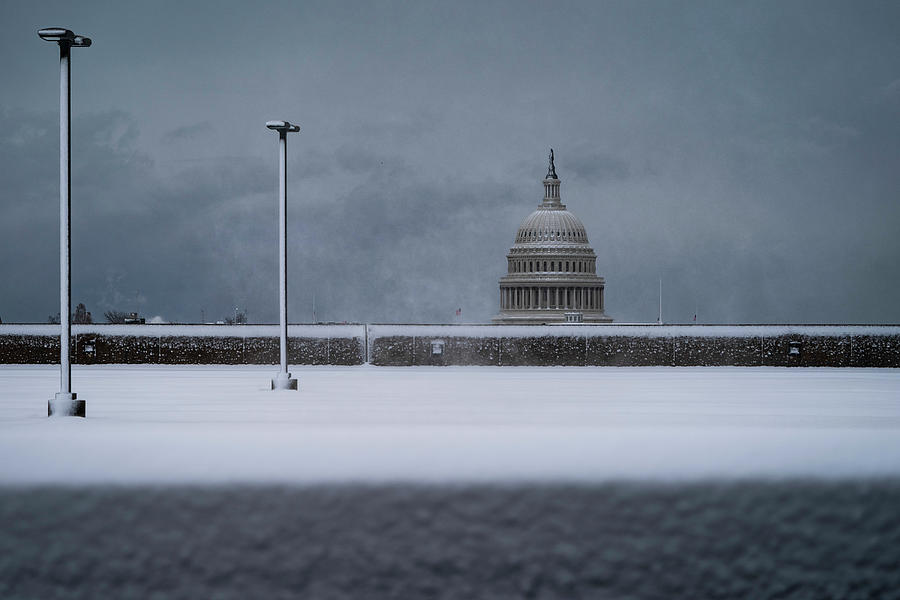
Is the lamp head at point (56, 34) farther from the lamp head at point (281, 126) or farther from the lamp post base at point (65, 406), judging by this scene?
the lamp head at point (281, 126)

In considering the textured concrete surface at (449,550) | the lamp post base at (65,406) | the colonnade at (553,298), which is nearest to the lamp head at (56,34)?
the lamp post base at (65,406)

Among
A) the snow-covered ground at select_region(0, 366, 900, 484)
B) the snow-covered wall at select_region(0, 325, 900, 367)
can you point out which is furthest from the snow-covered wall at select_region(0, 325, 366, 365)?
the snow-covered ground at select_region(0, 366, 900, 484)

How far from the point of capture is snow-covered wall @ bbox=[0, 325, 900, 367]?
38312 mm

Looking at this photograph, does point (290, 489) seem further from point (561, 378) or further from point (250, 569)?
point (561, 378)

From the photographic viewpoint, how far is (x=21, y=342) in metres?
40.1

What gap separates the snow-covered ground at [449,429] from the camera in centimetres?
783

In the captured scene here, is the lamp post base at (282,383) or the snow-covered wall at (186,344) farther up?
the snow-covered wall at (186,344)

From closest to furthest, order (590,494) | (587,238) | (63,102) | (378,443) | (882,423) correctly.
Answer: (590,494) → (378,443) → (882,423) → (63,102) → (587,238)

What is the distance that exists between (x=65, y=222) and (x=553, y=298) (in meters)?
138

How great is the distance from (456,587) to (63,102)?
1170 cm

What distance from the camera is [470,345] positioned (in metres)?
39.1

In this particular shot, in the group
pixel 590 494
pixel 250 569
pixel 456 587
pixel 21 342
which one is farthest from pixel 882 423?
pixel 21 342

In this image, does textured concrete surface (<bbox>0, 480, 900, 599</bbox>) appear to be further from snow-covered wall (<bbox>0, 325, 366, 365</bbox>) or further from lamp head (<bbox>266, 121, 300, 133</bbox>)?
snow-covered wall (<bbox>0, 325, 366, 365</bbox>)

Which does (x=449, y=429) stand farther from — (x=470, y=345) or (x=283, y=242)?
(x=470, y=345)
